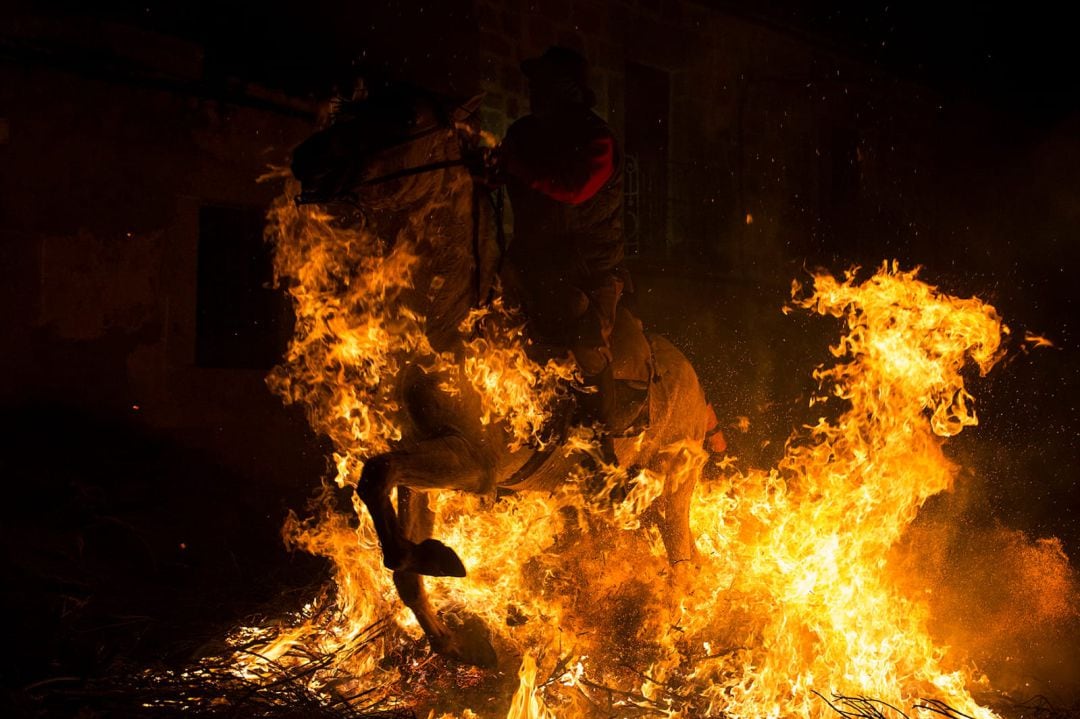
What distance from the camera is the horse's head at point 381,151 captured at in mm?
4066

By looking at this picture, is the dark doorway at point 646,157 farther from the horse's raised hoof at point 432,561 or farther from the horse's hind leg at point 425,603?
the horse's raised hoof at point 432,561

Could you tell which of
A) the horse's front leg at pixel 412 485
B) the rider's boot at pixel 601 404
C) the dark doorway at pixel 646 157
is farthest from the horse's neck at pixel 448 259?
the dark doorway at pixel 646 157

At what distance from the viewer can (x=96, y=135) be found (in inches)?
298

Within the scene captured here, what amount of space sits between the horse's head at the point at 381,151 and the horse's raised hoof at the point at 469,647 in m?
2.95

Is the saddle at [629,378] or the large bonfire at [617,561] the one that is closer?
the large bonfire at [617,561]

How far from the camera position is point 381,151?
13.8ft

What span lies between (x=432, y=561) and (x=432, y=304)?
A: 4.89 feet

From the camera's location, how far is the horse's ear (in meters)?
4.69

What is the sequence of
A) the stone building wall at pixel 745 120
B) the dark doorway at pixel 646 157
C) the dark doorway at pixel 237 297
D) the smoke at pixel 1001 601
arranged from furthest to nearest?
the dark doorway at pixel 646 157, the stone building wall at pixel 745 120, the dark doorway at pixel 237 297, the smoke at pixel 1001 601

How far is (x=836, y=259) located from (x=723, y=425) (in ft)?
14.9

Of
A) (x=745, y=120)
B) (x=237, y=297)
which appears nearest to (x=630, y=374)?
(x=237, y=297)

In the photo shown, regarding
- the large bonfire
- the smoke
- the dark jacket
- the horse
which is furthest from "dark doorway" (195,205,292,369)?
the smoke

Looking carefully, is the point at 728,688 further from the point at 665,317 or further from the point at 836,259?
the point at 836,259

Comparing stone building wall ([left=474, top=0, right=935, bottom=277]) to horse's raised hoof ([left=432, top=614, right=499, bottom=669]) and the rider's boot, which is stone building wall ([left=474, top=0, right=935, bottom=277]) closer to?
the rider's boot
